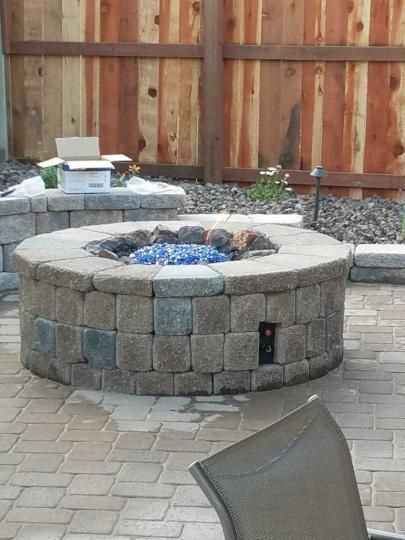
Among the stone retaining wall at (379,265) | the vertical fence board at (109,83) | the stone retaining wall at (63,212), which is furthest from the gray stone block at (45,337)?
the vertical fence board at (109,83)

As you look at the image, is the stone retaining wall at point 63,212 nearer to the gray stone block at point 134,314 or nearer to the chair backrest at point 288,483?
the gray stone block at point 134,314

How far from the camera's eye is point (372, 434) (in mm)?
5023

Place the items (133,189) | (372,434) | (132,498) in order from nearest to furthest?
1. (132,498)
2. (372,434)
3. (133,189)

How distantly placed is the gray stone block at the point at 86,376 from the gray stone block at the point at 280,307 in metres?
0.93

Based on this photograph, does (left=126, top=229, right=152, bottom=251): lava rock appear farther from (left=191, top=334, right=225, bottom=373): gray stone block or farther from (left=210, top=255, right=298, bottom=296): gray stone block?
(left=191, top=334, right=225, bottom=373): gray stone block

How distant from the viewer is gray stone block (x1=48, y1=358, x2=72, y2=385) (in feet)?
18.7

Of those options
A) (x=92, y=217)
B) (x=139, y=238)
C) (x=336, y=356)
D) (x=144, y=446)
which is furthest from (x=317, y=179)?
(x=144, y=446)

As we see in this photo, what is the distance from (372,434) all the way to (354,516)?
2.23 m

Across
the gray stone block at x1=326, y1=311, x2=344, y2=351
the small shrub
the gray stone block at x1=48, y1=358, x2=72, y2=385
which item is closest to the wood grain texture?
the small shrub

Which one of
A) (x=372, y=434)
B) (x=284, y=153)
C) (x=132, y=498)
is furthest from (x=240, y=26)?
(x=132, y=498)

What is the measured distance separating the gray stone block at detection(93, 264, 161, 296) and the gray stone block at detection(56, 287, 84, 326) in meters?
0.16

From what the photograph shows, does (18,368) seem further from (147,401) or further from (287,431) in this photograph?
(287,431)

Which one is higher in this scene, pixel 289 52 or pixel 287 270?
pixel 289 52

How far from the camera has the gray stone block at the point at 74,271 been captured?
17.9 feet
